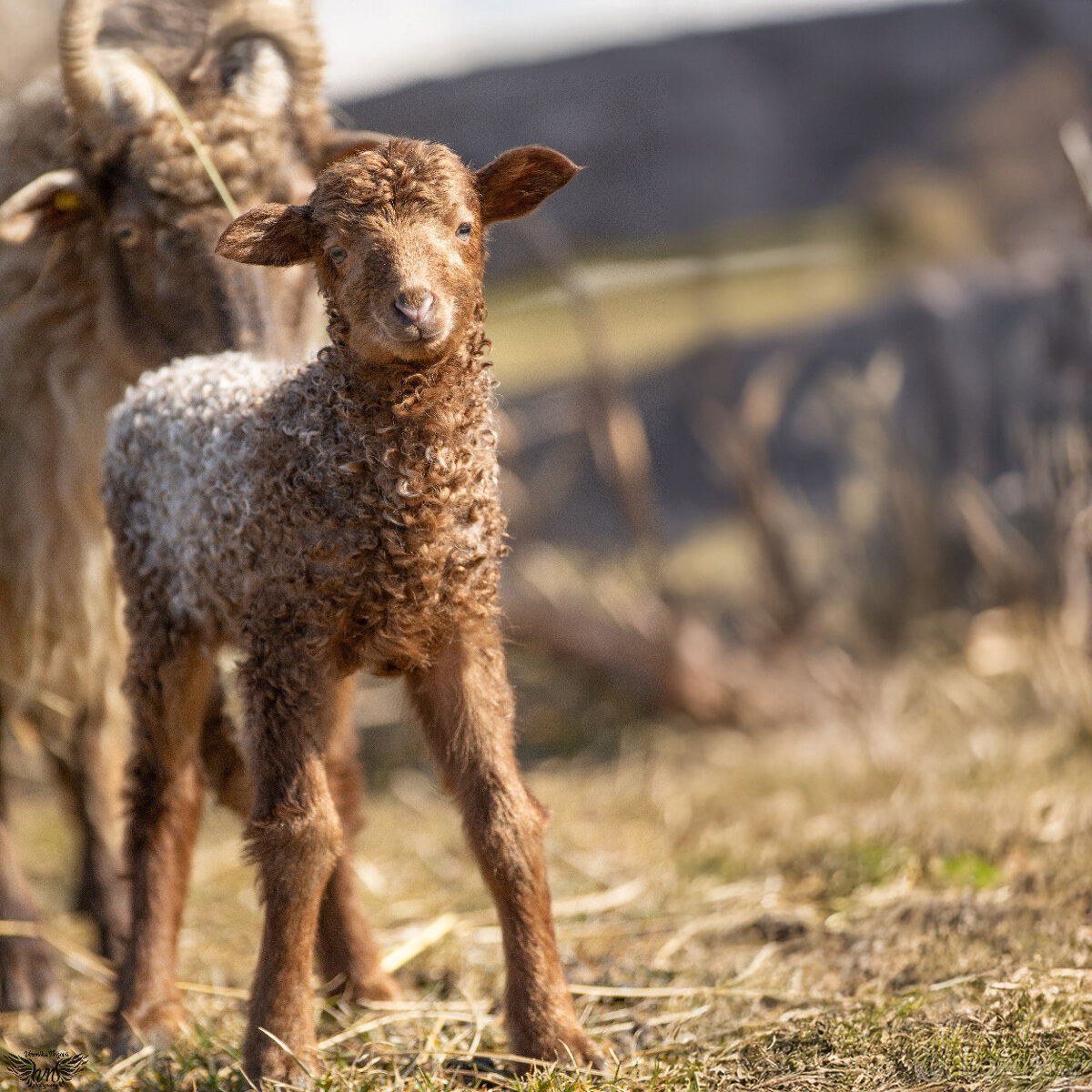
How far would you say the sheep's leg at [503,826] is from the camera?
281 centimetres

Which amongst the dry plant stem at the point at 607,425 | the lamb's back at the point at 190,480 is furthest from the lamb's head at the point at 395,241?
the dry plant stem at the point at 607,425

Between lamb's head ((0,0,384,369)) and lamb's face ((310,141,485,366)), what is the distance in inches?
52.3

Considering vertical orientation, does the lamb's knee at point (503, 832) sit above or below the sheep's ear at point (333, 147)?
below

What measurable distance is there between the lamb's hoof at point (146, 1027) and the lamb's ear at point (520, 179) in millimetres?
2262

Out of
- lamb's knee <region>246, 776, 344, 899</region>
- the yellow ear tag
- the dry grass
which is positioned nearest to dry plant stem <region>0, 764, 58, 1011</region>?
the dry grass

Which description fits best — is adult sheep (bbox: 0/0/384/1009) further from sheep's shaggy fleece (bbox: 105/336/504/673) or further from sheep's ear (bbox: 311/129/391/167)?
sheep's shaggy fleece (bbox: 105/336/504/673)

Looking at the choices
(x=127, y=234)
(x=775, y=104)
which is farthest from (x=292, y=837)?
(x=775, y=104)

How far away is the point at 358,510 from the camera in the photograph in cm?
270

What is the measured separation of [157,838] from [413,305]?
1730 millimetres

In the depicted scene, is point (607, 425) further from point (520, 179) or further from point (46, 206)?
point (520, 179)

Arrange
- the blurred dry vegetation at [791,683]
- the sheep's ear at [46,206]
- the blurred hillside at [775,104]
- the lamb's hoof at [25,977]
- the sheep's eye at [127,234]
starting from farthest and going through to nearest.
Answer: the blurred hillside at [775,104] < the lamb's hoof at [25,977] < the sheep's eye at [127,234] < the sheep's ear at [46,206] < the blurred dry vegetation at [791,683]

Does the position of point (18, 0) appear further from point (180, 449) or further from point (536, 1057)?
point (536, 1057)

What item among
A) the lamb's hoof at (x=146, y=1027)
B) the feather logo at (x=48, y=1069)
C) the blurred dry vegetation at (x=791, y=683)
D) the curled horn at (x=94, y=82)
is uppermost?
the curled horn at (x=94, y=82)

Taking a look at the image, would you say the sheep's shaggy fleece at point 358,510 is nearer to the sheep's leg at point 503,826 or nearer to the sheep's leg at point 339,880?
the sheep's leg at point 503,826
